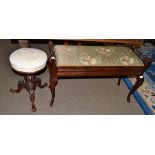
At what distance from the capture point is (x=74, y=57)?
2664 millimetres

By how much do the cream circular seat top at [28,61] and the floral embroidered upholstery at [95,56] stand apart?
222 mm

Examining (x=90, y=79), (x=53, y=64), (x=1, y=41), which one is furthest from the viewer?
(x=1, y=41)

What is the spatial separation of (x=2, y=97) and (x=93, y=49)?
1490mm

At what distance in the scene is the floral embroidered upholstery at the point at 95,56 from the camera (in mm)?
2611

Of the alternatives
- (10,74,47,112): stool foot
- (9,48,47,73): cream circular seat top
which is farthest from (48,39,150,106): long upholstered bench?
(10,74,47,112): stool foot

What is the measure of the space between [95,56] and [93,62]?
0.45 ft

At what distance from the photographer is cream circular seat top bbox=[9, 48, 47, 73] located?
2.50 metres

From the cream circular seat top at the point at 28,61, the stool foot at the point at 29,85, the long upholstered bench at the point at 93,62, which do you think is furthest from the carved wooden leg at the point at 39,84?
the cream circular seat top at the point at 28,61

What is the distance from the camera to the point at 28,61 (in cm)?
254

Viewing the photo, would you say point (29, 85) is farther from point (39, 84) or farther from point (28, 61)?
point (28, 61)

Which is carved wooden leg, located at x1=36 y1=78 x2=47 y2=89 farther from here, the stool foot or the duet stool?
the duet stool

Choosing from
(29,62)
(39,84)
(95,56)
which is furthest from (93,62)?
(39,84)
